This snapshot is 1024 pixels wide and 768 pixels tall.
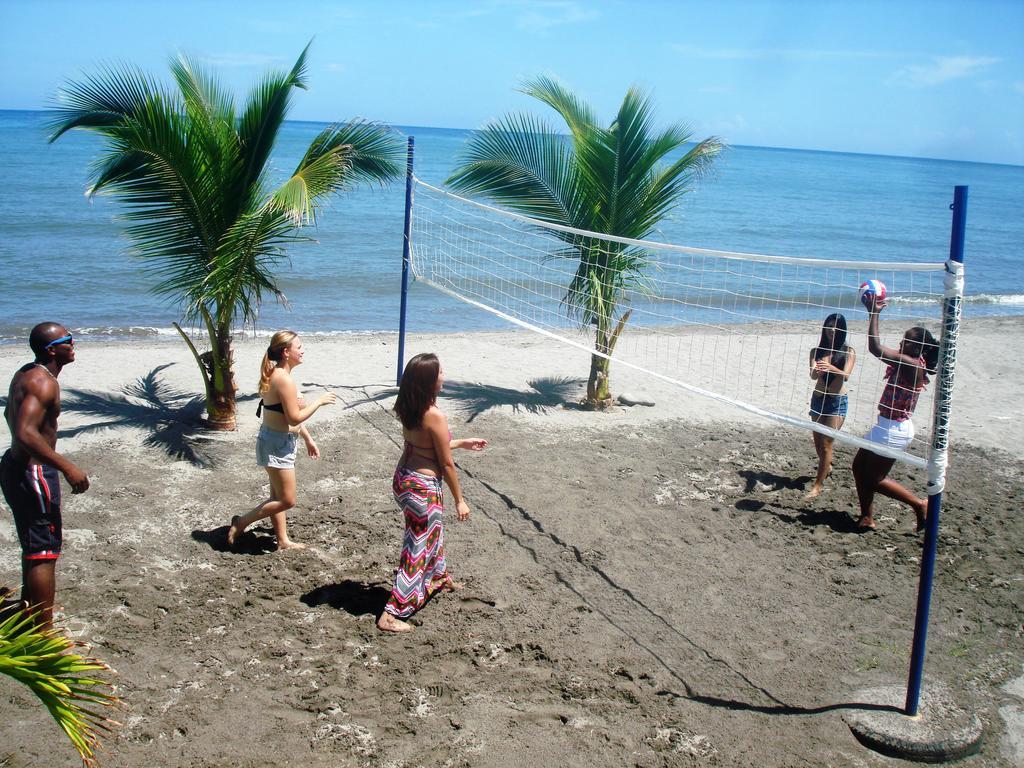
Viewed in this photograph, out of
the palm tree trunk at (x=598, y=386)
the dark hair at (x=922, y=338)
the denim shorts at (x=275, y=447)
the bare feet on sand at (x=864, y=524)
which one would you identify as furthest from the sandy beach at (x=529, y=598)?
the dark hair at (x=922, y=338)

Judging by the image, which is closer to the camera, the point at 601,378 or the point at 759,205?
the point at 601,378

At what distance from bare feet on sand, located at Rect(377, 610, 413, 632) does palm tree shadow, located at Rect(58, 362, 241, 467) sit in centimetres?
289

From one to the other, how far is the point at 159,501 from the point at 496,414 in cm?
343

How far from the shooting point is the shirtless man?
13.1ft

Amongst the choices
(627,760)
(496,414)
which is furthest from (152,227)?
(627,760)

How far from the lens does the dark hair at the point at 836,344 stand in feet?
20.6

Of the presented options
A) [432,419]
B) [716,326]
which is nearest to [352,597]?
[432,419]

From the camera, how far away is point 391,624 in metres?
4.70

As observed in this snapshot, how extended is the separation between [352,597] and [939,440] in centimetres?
327

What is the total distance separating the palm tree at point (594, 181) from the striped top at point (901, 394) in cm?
301

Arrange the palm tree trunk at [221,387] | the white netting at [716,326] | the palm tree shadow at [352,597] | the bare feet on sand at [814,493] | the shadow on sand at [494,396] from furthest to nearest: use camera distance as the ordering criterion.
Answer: the shadow on sand at [494,396]
the palm tree trunk at [221,387]
the bare feet on sand at [814,493]
the white netting at [716,326]
the palm tree shadow at [352,597]

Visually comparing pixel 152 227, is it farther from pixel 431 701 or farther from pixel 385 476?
pixel 431 701

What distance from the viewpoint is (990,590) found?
5.48 metres

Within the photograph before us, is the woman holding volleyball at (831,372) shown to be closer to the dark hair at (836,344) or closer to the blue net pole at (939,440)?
the dark hair at (836,344)
